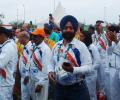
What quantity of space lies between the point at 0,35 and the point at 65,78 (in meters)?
2.16

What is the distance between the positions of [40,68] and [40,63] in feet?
0.35

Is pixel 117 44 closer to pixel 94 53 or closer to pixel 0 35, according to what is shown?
pixel 94 53

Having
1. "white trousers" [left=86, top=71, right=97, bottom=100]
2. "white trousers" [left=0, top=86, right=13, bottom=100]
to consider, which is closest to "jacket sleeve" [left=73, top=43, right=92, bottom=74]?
"white trousers" [left=0, top=86, right=13, bottom=100]

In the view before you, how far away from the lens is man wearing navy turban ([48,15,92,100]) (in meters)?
7.22

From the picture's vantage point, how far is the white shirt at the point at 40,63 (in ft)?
31.5

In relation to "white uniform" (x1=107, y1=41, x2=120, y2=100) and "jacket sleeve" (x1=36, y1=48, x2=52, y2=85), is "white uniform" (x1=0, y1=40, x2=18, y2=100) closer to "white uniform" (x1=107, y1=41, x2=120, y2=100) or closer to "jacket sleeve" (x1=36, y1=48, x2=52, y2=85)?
"jacket sleeve" (x1=36, y1=48, x2=52, y2=85)

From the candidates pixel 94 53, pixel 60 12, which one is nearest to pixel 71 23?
pixel 94 53

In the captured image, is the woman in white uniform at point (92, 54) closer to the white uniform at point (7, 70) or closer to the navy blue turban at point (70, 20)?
the white uniform at point (7, 70)

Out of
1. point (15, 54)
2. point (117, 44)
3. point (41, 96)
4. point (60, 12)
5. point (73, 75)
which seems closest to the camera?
point (73, 75)

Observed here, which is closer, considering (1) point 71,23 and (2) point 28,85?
(1) point 71,23

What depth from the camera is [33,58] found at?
9.92 meters

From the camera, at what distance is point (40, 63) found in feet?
32.1

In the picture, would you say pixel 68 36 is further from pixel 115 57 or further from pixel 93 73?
pixel 93 73

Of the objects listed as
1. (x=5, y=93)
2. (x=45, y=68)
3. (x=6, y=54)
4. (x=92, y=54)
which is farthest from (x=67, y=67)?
(x=92, y=54)
